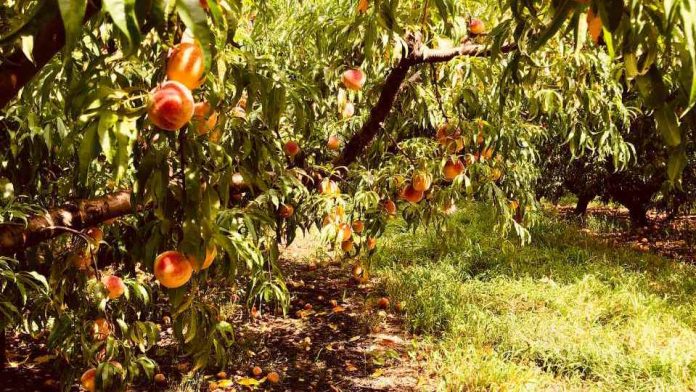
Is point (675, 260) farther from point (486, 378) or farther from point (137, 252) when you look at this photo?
point (137, 252)

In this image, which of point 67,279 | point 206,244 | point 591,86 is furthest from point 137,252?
point 591,86

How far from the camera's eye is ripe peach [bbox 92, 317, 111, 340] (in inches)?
81.5

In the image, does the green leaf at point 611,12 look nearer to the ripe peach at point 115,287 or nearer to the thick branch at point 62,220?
the thick branch at point 62,220

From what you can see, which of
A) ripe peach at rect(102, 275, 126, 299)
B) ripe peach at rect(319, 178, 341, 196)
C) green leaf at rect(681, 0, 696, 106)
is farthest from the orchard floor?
green leaf at rect(681, 0, 696, 106)

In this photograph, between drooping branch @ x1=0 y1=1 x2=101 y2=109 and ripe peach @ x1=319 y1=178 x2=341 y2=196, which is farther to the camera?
ripe peach @ x1=319 y1=178 x2=341 y2=196

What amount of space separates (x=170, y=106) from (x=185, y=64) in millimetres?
96

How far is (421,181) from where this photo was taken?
8.03 ft

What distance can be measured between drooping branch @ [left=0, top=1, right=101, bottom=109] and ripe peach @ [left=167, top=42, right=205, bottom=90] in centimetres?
19

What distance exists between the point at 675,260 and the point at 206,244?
632 centimetres

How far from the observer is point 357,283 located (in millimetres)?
5457

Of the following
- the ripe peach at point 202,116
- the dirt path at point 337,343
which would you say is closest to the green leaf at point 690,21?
the ripe peach at point 202,116

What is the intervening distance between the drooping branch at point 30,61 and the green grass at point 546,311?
7.73 ft

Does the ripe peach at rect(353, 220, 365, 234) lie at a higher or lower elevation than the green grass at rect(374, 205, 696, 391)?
higher

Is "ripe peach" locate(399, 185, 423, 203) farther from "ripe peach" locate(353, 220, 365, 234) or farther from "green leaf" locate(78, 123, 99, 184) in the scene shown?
"green leaf" locate(78, 123, 99, 184)
